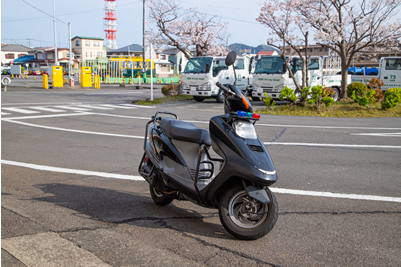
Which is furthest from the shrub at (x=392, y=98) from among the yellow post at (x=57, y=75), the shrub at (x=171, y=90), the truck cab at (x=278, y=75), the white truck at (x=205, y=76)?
the yellow post at (x=57, y=75)

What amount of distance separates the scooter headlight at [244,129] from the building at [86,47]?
89.5 metres

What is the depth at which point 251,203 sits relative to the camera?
12.1ft

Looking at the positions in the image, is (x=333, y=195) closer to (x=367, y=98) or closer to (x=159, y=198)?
(x=159, y=198)

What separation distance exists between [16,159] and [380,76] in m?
22.0

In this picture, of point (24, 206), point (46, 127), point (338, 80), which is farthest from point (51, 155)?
Answer: point (338, 80)

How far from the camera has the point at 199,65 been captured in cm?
2117

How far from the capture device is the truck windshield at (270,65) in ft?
63.3

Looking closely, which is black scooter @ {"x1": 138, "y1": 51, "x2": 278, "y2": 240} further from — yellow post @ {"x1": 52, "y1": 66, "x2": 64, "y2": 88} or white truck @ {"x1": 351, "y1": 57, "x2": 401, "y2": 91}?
yellow post @ {"x1": 52, "y1": 66, "x2": 64, "y2": 88}

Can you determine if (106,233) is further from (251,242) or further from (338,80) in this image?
(338,80)

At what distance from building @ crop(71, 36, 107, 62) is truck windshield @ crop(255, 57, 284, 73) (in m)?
74.9

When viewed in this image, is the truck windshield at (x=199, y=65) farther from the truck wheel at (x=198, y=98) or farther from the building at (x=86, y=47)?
the building at (x=86, y=47)

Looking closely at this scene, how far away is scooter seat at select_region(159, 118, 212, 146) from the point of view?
4.12m

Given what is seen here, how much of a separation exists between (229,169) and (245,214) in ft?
1.61

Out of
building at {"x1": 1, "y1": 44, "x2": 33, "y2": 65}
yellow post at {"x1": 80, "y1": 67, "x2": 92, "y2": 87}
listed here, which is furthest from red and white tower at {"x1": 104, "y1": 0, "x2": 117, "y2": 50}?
yellow post at {"x1": 80, "y1": 67, "x2": 92, "y2": 87}
